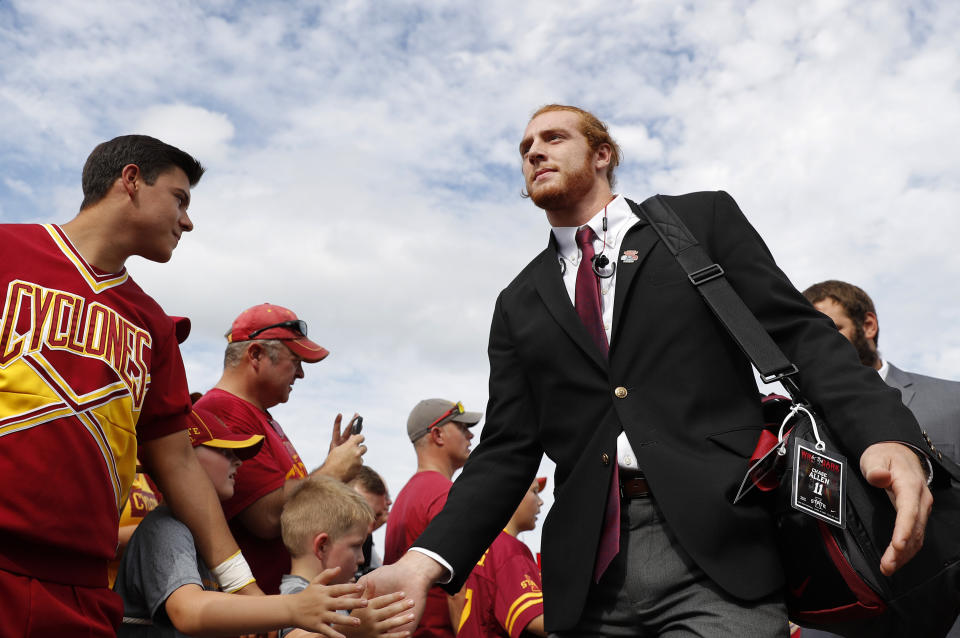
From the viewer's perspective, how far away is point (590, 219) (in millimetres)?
2891

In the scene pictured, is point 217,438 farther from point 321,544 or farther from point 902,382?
point 902,382

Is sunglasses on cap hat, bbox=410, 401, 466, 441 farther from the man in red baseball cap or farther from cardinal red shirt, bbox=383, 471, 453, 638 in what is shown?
the man in red baseball cap

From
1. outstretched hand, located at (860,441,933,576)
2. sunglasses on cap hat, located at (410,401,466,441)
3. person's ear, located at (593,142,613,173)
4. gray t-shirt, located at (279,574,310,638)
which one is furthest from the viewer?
sunglasses on cap hat, located at (410,401,466,441)

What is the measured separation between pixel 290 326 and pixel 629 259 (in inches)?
120

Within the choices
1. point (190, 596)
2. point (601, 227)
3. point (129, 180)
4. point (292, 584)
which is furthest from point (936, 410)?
point (129, 180)

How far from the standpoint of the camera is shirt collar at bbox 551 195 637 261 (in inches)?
109

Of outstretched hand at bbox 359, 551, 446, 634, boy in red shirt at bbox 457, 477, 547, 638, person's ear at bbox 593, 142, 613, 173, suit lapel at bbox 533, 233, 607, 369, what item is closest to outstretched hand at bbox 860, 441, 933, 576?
suit lapel at bbox 533, 233, 607, 369

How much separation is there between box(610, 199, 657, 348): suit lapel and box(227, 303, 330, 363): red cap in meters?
2.91

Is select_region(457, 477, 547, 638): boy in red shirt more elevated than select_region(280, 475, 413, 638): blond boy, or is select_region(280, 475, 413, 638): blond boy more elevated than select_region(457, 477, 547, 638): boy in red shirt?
select_region(280, 475, 413, 638): blond boy

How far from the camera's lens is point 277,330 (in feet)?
16.9

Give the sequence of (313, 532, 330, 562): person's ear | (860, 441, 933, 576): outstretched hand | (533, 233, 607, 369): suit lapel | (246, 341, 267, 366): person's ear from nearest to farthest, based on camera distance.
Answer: (860, 441, 933, 576): outstretched hand → (533, 233, 607, 369): suit lapel → (313, 532, 330, 562): person's ear → (246, 341, 267, 366): person's ear

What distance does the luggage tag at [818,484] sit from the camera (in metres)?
2.05

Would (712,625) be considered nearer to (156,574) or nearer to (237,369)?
(156,574)

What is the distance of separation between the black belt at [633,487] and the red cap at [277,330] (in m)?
3.13
